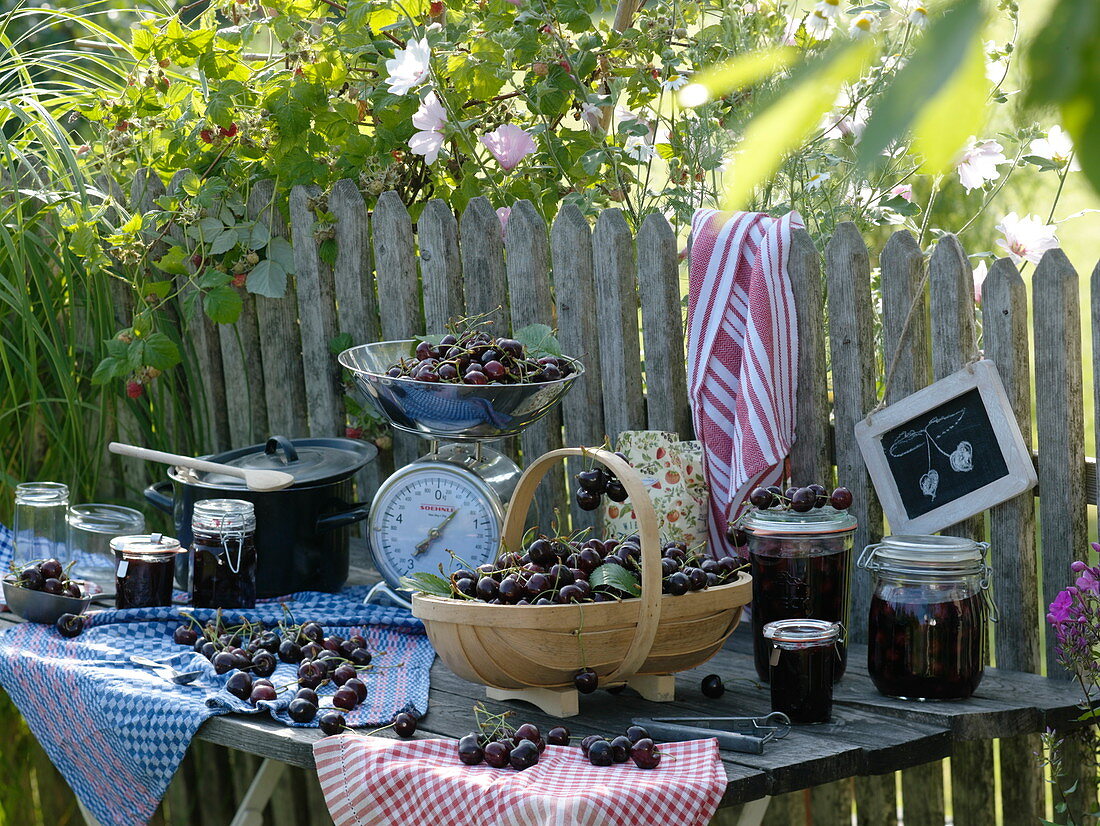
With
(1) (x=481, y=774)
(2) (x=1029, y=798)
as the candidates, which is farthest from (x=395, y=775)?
(2) (x=1029, y=798)

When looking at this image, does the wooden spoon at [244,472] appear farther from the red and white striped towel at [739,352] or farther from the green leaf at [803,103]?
the green leaf at [803,103]

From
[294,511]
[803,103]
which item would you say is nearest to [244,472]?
[294,511]

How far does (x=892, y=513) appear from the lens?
2.32 meters

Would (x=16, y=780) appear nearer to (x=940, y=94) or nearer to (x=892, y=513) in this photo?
(x=892, y=513)

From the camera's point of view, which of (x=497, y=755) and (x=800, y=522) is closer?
(x=497, y=755)

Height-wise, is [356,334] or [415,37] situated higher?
[415,37]

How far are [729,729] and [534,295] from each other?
131 centimetres

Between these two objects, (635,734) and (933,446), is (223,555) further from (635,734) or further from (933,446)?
(933,446)

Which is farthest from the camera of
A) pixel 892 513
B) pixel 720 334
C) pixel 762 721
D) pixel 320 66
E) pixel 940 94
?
pixel 320 66

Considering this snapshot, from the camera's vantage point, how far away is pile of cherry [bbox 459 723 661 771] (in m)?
1.70

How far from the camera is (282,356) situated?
11.1 feet

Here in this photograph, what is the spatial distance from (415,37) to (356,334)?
0.76 m

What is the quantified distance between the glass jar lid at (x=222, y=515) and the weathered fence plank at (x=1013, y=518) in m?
1.45

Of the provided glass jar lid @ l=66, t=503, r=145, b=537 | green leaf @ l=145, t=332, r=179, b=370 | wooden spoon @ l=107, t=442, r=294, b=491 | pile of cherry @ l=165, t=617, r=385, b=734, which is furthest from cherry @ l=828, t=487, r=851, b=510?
green leaf @ l=145, t=332, r=179, b=370
